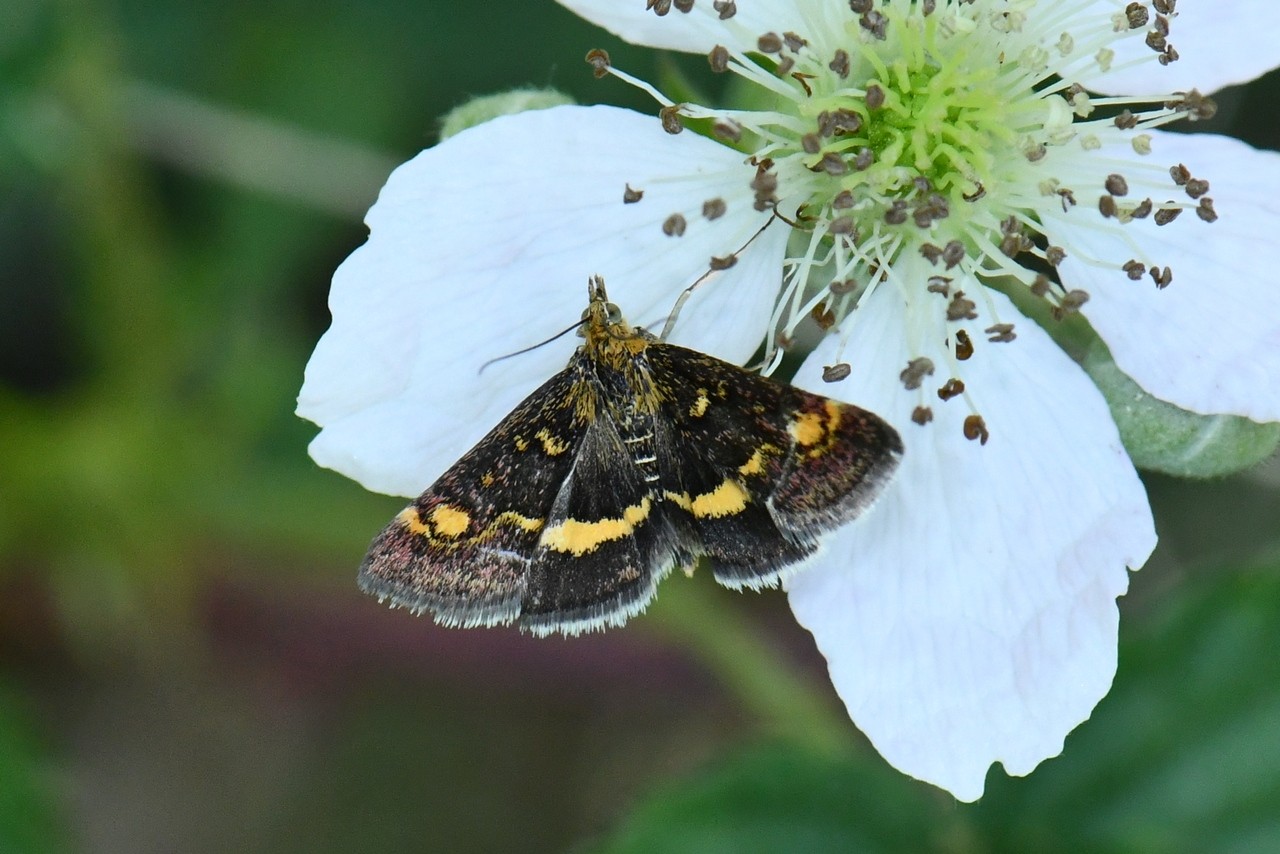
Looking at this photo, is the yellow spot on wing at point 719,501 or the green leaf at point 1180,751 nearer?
the yellow spot on wing at point 719,501

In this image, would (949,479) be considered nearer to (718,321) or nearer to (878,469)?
(878,469)

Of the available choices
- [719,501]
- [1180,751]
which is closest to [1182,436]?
[719,501]

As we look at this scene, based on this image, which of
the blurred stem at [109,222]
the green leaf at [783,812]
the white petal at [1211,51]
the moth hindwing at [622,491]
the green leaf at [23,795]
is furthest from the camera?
the blurred stem at [109,222]

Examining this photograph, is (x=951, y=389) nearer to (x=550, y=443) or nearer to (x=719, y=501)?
(x=719, y=501)

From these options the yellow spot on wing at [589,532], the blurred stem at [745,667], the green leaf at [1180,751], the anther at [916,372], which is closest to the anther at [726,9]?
the anther at [916,372]

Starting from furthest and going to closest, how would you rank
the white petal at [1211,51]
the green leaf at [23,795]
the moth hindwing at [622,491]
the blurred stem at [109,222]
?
the blurred stem at [109,222] → the green leaf at [23,795] → the white petal at [1211,51] → the moth hindwing at [622,491]

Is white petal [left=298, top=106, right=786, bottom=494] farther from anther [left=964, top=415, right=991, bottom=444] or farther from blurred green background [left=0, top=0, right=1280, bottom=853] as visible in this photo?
blurred green background [left=0, top=0, right=1280, bottom=853]

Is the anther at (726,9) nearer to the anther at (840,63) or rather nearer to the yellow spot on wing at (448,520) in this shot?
the anther at (840,63)
